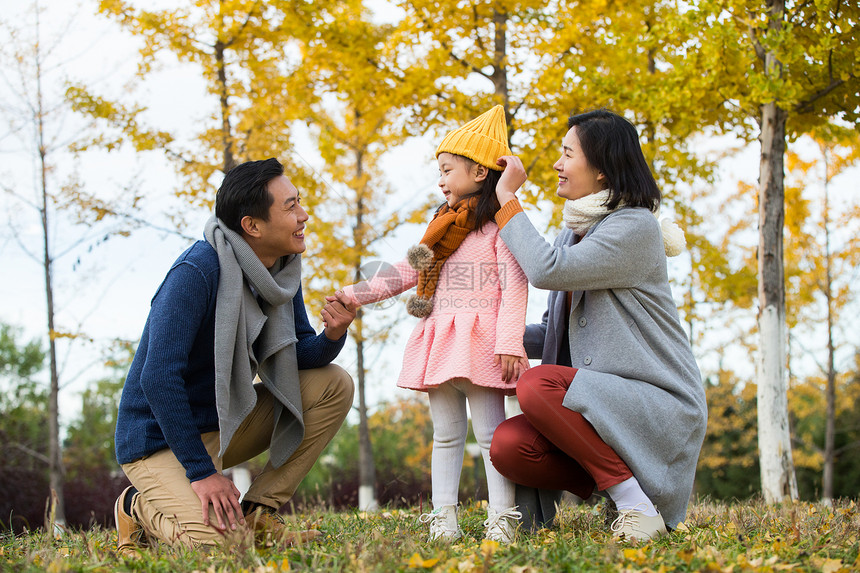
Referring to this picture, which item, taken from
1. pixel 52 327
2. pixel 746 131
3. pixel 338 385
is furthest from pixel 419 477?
pixel 338 385

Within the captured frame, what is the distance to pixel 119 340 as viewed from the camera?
737cm

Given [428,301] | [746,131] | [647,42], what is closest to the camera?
[428,301]

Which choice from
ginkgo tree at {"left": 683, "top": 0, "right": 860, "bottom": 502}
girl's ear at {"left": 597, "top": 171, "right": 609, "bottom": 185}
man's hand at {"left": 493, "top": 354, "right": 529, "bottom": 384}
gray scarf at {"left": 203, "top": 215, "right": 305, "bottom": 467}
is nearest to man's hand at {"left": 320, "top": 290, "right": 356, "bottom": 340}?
gray scarf at {"left": 203, "top": 215, "right": 305, "bottom": 467}

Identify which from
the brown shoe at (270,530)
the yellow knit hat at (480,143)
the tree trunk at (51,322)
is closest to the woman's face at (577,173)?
the yellow knit hat at (480,143)

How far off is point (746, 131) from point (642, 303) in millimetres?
4198

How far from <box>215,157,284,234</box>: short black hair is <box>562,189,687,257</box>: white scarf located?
1.21 meters

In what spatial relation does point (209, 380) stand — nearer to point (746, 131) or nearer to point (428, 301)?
point (428, 301)

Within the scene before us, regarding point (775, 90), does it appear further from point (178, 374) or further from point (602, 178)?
point (178, 374)

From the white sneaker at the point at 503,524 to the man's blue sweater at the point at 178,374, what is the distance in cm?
104

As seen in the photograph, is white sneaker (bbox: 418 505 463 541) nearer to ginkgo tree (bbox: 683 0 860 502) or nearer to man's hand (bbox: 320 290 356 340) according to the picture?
man's hand (bbox: 320 290 356 340)

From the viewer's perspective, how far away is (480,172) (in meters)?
3.04

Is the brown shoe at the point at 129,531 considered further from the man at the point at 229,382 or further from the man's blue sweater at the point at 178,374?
the man's blue sweater at the point at 178,374

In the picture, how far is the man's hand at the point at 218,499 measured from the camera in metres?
2.48

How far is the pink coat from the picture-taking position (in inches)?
109
